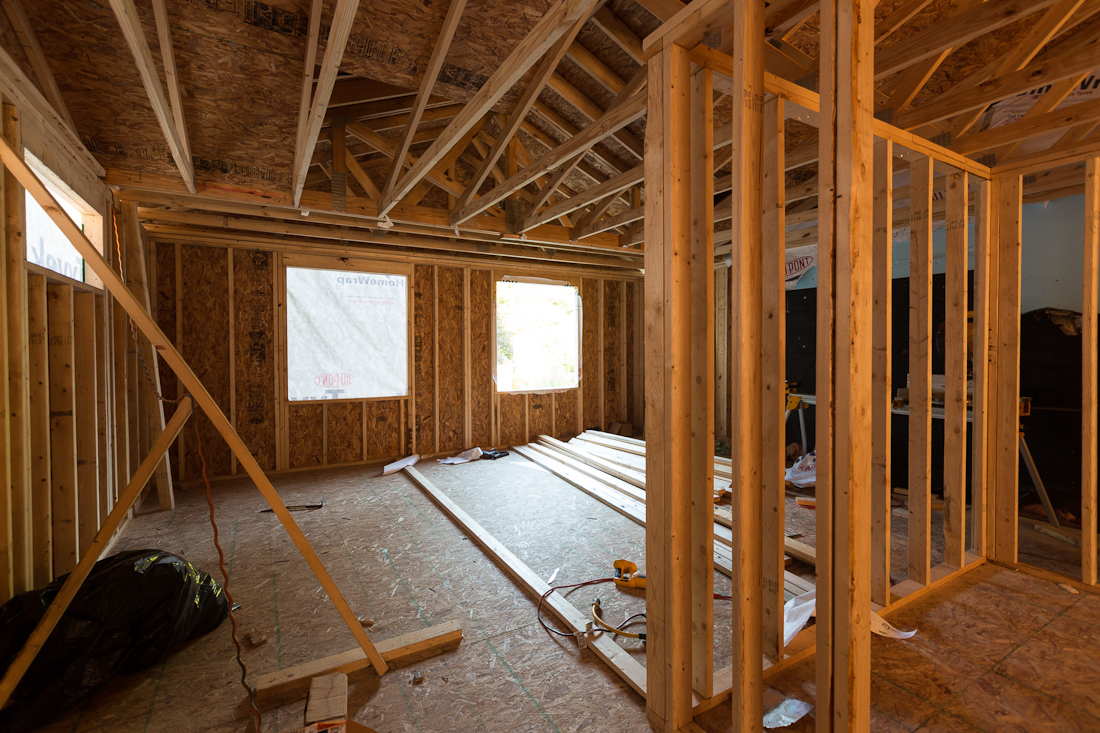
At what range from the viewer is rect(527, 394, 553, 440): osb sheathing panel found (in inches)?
311

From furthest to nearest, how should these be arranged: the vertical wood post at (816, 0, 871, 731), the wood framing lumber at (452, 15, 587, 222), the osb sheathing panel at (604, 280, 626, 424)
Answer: the osb sheathing panel at (604, 280, 626, 424)
the wood framing lumber at (452, 15, 587, 222)
the vertical wood post at (816, 0, 871, 731)

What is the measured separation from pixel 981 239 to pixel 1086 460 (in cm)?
158

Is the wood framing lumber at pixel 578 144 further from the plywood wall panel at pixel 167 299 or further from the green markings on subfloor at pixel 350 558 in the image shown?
the plywood wall panel at pixel 167 299

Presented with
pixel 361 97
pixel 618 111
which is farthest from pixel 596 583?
pixel 361 97

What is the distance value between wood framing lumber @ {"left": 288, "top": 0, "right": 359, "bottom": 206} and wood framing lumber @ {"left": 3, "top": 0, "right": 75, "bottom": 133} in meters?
1.28

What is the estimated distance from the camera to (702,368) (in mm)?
1988

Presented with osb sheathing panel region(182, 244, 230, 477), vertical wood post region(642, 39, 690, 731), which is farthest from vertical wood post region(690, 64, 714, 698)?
osb sheathing panel region(182, 244, 230, 477)

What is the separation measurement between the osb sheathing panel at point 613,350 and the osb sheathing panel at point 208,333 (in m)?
5.75

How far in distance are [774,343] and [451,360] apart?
18.8ft

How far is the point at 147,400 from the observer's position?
4770 mm

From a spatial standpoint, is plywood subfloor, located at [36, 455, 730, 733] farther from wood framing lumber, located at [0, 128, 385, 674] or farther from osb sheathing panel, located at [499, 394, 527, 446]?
osb sheathing panel, located at [499, 394, 527, 446]

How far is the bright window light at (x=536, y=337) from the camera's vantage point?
753cm

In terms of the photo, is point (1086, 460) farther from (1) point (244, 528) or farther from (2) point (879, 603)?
(1) point (244, 528)

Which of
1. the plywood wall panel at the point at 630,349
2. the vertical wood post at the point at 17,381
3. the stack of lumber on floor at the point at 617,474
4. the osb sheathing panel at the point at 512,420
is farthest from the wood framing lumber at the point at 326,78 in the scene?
the plywood wall panel at the point at 630,349
